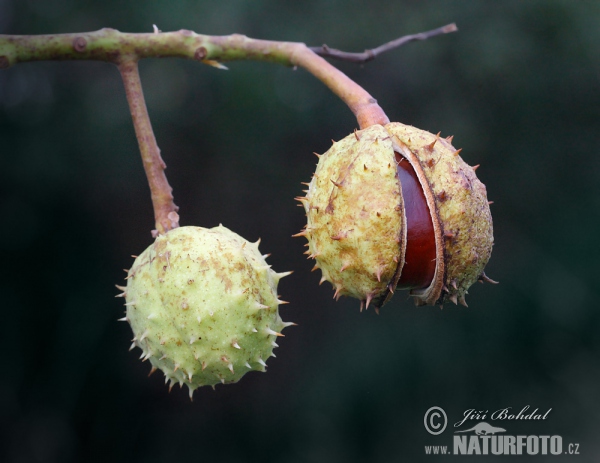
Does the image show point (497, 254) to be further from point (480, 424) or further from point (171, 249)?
point (171, 249)

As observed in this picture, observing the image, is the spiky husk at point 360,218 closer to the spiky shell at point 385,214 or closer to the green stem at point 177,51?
the spiky shell at point 385,214

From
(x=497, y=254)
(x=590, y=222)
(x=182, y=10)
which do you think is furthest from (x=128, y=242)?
(x=590, y=222)

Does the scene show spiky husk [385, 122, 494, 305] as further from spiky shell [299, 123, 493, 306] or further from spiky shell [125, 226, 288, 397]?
spiky shell [125, 226, 288, 397]

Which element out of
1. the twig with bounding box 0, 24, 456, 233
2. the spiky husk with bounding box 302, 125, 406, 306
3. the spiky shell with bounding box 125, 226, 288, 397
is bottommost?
the spiky shell with bounding box 125, 226, 288, 397

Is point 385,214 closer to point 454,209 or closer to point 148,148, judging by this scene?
point 454,209

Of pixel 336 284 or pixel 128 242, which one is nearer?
pixel 336 284
